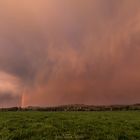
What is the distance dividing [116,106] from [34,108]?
18458 mm

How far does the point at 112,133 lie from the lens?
28.2 meters

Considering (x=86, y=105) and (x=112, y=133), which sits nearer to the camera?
(x=112, y=133)

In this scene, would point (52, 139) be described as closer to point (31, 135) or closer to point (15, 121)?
point (31, 135)

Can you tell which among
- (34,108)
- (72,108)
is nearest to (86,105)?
(72,108)

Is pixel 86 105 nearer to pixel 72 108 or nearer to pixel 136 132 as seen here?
pixel 72 108

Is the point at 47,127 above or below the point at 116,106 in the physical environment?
below

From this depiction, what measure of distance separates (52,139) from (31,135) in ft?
9.41

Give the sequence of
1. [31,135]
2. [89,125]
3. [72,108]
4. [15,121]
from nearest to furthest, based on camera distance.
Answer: [31,135] → [89,125] → [15,121] → [72,108]

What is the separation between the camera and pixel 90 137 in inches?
1041

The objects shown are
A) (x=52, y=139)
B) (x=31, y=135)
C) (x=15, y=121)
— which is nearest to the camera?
(x=52, y=139)

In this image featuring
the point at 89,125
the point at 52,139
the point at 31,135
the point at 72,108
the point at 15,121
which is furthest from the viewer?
the point at 72,108

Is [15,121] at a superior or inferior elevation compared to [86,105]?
inferior

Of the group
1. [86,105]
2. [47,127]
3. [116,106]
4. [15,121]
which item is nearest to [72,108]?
[86,105]

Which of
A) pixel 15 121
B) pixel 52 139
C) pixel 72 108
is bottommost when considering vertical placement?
pixel 52 139
